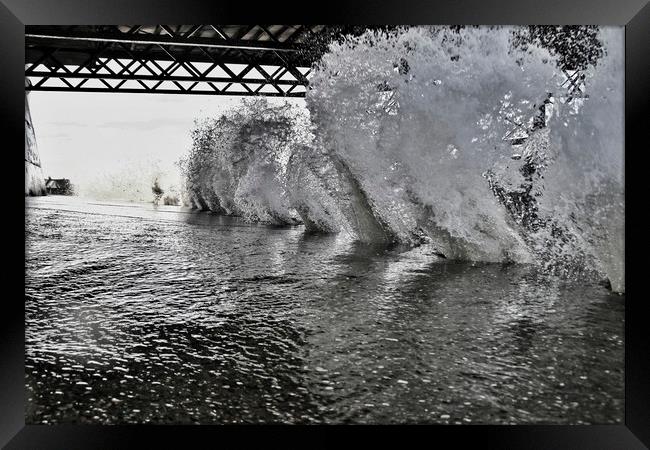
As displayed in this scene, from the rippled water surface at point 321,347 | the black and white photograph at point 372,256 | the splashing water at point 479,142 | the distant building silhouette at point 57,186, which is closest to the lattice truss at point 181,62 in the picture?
the black and white photograph at point 372,256

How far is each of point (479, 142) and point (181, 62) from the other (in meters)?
5.23

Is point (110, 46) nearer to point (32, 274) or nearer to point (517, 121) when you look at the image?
point (32, 274)

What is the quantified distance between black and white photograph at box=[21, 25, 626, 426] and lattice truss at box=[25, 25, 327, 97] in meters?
0.05

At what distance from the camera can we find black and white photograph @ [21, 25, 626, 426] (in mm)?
1936

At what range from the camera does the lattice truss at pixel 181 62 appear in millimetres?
7031

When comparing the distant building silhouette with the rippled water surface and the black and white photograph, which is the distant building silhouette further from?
the rippled water surface

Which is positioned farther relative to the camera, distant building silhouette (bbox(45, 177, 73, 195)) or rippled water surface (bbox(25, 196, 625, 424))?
distant building silhouette (bbox(45, 177, 73, 195))

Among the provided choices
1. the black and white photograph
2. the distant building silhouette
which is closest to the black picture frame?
the black and white photograph

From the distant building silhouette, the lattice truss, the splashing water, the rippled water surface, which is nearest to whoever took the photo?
the rippled water surface

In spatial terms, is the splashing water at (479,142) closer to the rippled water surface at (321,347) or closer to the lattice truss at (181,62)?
the rippled water surface at (321,347)

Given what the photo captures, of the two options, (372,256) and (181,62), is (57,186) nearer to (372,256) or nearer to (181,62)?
(181,62)

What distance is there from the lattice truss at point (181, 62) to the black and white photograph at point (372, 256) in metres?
0.05
